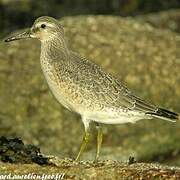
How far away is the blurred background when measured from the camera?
2055 centimetres

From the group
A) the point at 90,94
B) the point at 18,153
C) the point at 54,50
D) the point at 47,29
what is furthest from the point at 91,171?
the point at 47,29

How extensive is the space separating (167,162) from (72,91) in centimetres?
713

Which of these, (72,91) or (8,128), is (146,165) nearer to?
(72,91)

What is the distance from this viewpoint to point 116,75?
22156 millimetres

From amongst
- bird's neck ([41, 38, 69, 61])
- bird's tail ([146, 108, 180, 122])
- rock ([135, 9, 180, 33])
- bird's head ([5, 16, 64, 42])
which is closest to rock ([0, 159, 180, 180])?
bird's tail ([146, 108, 180, 122])

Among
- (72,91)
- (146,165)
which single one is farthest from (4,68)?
(146,165)

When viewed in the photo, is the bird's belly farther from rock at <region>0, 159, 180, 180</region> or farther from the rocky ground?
the rocky ground

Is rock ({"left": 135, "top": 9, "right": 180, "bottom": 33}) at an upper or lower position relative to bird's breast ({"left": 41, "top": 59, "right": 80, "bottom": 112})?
upper

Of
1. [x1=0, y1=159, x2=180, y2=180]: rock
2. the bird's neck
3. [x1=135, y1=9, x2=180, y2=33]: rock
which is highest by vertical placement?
[x1=135, y1=9, x2=180, y2=33]: rock

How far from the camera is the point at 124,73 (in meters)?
22.3

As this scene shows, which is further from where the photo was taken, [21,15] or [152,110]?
[21,15]

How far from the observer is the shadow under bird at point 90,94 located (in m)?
14.0

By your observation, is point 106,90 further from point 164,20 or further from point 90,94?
point 164,20

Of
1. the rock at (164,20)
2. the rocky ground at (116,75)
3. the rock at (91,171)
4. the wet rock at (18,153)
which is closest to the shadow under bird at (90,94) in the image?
the wet rock at (18,153)
